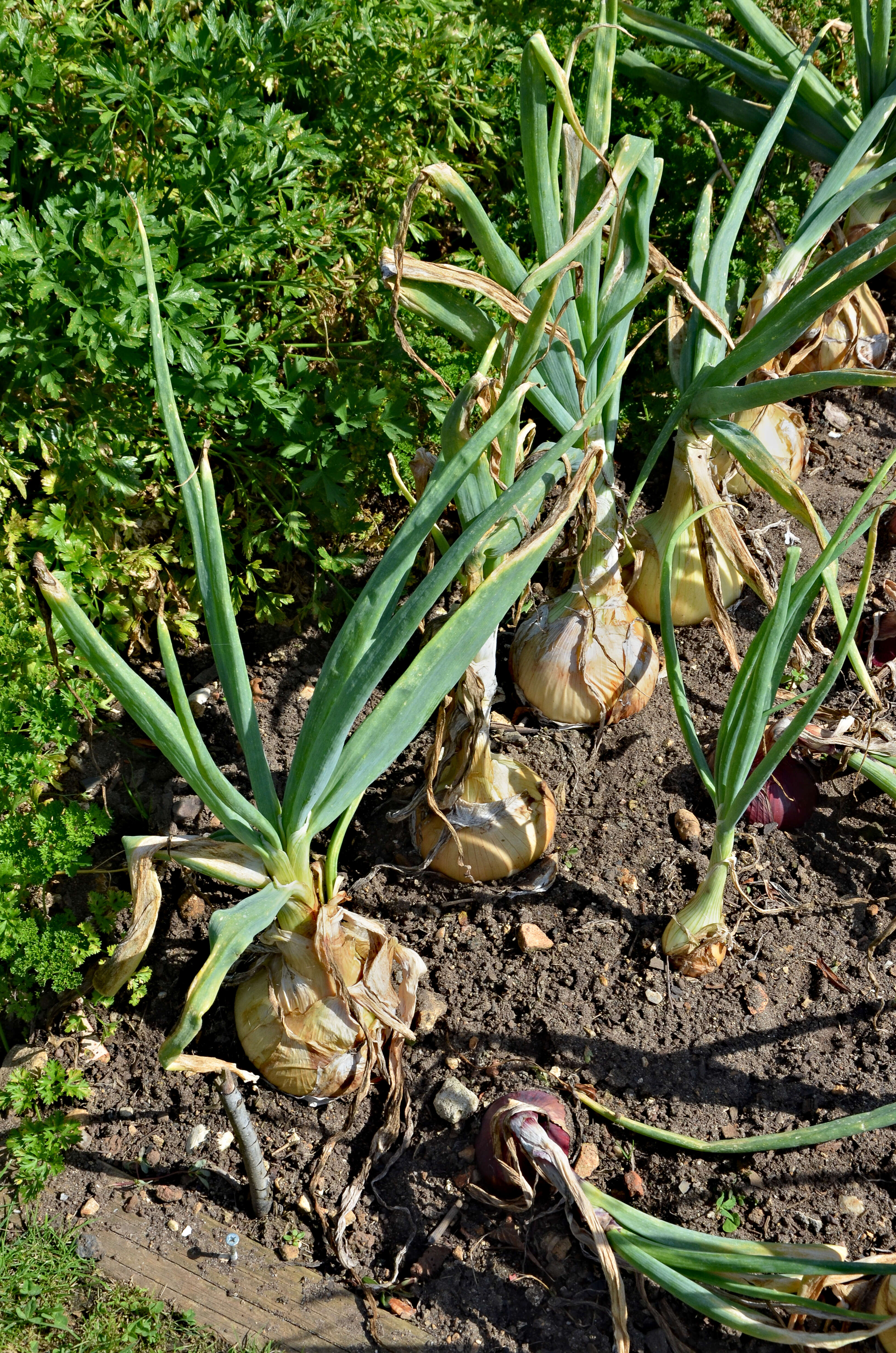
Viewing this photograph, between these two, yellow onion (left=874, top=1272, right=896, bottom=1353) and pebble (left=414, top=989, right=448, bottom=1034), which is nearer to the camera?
yellow onion (left=874, top=1272, right=896, bottom=1353)

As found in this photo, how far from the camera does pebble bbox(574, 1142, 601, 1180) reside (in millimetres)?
1743

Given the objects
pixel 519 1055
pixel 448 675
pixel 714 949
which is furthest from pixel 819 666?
pixel 448 675

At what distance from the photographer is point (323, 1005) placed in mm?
1715

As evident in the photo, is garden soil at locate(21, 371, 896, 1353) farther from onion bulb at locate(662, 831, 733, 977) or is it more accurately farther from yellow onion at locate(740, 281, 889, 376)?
yellow onion at locate(740, 281, 889, 376)

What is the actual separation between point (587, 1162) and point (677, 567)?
4.00 feet

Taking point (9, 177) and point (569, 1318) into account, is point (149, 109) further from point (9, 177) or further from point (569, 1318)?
point (569, 1318)

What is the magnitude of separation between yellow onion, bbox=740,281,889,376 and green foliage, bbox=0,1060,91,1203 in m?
2.12

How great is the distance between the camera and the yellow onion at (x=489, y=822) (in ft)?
6.42

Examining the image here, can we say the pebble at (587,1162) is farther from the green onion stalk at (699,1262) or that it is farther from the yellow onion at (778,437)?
the yellow onion at (778,437)

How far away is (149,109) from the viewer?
6.00 ft

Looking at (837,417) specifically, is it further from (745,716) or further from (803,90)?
(745,716)

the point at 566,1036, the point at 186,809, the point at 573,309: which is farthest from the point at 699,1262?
the point at 573,309

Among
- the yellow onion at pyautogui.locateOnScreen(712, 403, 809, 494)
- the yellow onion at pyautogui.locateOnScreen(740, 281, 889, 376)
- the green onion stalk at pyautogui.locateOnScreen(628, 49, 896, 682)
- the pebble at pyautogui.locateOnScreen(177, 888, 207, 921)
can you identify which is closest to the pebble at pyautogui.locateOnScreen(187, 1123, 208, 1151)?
the pebble at pyautogui.locateOnScreen(177, 888, 207, 921)

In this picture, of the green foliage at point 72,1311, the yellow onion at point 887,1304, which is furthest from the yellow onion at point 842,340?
the green foliage at point 72,1311
